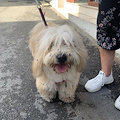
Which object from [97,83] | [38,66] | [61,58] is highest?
[61,58]

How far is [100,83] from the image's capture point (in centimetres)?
217

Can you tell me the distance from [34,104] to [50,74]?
0.50 meters

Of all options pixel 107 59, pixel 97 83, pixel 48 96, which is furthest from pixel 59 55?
pixel 97 83

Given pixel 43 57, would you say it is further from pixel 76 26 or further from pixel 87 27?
pixel 76 26

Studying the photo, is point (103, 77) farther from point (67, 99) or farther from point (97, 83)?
point (67, 99)

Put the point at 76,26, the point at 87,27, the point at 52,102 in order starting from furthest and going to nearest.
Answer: the point at 76,26 → the point at 87,27 → the point at 52,102

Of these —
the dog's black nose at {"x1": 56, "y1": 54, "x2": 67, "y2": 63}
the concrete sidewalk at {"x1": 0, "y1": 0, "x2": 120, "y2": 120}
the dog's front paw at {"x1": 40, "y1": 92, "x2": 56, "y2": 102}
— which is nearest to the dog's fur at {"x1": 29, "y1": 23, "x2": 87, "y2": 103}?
the dog's black nose at {"x1": 56, "y1": 54, "x2": 67, "y2": 63}

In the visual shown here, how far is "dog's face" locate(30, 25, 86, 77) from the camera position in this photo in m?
1.52

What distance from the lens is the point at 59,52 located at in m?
1.52

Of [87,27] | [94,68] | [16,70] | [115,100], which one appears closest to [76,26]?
[87,27]

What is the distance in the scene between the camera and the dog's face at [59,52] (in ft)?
4.99

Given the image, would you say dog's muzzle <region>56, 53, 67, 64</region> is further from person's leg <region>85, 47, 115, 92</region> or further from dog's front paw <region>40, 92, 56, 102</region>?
person's leg <region>85, 47, 115, 92</region>

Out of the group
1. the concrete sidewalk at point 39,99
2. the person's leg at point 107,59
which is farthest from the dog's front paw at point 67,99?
the person's leg at point 107,59

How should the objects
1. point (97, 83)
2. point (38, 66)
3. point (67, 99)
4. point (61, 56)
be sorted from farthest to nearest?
point (97, 83)
point (67, 99)
point (38, 66)
point (61, 56)
